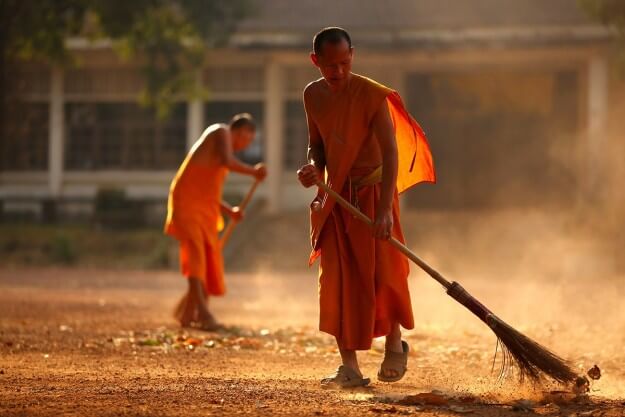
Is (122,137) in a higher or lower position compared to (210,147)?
higher

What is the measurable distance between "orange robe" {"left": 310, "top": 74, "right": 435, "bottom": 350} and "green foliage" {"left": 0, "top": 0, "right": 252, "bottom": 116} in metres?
14.9

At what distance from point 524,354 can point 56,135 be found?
22.4 m

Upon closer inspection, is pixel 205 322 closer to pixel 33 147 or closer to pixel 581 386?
pixel 581 386

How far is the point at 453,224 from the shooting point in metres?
23.0

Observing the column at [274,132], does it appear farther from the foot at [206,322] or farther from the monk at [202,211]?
the foot at [206,322]

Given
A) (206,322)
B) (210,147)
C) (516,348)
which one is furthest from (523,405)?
(210,147)

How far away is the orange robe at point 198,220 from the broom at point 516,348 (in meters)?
4.38

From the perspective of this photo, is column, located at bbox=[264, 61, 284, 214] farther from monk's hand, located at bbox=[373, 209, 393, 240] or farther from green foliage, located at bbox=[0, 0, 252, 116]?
monk's hand, located at bbox=[373, 209, 393, 240]

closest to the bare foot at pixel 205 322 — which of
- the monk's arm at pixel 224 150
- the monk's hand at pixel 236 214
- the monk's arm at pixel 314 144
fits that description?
the monk's hand at pixel 236 214

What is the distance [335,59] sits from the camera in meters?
6.41

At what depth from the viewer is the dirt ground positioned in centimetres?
566

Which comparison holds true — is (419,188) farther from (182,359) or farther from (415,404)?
(415,404)

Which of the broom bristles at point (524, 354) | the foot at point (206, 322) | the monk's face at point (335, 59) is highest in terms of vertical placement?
the monk's face at point (335, 59)

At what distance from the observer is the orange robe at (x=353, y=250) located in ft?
21.3
